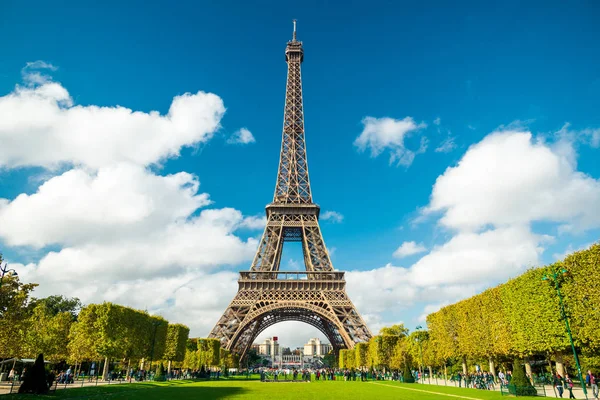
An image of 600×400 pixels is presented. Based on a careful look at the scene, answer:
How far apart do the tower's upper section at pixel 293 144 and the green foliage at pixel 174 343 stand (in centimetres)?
2489

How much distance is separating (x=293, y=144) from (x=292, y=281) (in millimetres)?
24798

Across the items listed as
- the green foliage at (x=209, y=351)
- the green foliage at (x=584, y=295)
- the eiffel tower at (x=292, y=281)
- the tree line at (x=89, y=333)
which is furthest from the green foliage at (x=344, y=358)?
the green foliage at (x=584, y=295)

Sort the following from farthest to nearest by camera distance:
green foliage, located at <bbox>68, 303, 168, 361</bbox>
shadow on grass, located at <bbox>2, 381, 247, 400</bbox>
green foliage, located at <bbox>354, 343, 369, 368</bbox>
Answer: green foliage, located at <bbox>354, 343, 369, 368</bbox>
green foliage, located at <bbox>68, 303, 168, 361</bbox>
shadow on grass, located at <bbox>2, 381, 247, 400</bbox>

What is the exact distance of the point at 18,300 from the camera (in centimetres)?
2381

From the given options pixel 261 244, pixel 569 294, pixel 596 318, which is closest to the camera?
pixel 596 318

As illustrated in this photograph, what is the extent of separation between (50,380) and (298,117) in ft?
191

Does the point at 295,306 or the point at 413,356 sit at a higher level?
the point at 295,306

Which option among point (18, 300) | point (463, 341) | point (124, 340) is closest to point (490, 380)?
point (463, 341)

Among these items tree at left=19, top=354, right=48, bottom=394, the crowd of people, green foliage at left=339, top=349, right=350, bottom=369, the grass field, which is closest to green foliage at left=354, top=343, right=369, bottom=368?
the crowd of people

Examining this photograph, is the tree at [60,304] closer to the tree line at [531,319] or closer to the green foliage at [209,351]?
the green foliage at [209,351]

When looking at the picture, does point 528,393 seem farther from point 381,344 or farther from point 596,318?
point 381,344

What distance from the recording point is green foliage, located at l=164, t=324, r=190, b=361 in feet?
158

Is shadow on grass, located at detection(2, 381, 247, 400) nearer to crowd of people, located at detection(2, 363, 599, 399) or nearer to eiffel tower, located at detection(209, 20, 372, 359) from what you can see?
crowd of people, located at detection(2, 363, 599, 399)

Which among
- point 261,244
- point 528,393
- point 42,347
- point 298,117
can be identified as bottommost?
point 528,393
